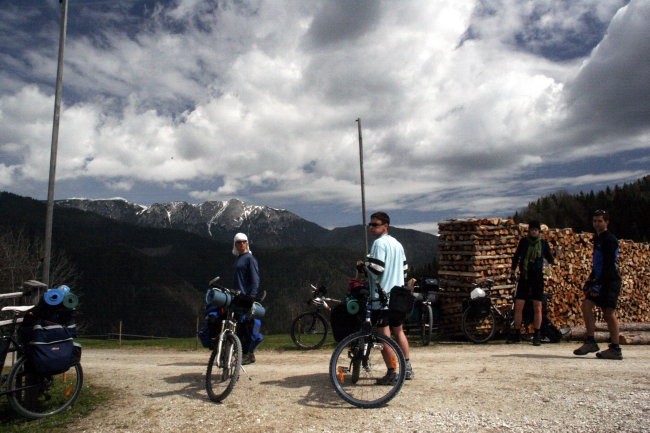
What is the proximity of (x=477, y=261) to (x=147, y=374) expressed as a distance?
322 inches

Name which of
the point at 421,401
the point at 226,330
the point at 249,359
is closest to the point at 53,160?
the point at 249,359

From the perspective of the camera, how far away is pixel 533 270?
10.2 meters

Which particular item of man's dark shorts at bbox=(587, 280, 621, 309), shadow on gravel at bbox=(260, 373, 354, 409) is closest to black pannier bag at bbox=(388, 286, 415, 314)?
shadow on gravel at bbox=(260, 373, 354, 409)

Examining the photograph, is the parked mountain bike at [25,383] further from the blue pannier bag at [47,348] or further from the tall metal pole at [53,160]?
the tall metal pole at [53,160]

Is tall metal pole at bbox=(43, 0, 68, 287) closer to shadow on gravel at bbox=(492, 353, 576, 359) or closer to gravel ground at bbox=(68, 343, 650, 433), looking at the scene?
gravel ground at bbox=(68, 343, 650, 433)

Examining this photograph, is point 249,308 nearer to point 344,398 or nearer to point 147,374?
point 344,398

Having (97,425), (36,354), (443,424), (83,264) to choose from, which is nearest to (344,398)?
(443,424)

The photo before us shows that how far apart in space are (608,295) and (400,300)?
4241 mm

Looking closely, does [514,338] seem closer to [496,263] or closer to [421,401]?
[496,263]

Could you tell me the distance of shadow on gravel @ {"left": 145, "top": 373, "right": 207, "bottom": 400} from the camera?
20.0 feet

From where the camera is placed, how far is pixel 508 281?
1234 centimetres

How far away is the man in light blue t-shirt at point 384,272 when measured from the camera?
5766mm

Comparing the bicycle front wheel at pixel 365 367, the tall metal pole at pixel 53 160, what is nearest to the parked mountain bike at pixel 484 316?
the bicycle front wheel at pixel 365 367

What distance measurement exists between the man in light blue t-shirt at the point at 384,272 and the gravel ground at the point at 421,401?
782 mm
